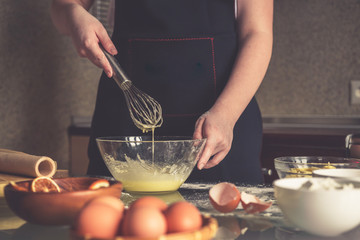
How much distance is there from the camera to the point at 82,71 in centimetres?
245

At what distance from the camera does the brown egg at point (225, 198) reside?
2.44ft

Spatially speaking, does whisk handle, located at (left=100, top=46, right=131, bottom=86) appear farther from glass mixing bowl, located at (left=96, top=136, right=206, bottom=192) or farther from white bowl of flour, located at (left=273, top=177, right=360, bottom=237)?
white bowl of flour, located at (left=273, top=177, right=360, bottom=237)

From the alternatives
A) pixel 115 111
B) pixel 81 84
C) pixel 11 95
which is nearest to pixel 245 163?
pixel 115 111

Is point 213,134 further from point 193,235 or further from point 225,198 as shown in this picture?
point 193,235

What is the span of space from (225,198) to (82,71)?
1.83 meters

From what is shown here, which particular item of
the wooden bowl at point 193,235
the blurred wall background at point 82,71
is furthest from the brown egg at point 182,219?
the blurred wall background at point 82,71

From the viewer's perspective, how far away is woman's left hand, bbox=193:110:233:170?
104 cm

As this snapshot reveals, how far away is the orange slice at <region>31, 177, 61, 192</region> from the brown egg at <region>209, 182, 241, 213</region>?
25 cm

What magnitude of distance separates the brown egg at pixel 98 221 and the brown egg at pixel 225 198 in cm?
28

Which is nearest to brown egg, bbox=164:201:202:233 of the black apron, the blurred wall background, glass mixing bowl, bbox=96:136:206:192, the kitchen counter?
the kitchen counter

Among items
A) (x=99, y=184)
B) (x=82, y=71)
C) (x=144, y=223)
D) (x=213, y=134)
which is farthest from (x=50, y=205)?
(x=82, y=71)

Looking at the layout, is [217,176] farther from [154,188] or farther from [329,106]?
[329,106]

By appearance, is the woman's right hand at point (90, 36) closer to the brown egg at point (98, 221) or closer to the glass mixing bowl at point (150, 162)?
the glass mixing bowl at point (150, 162)

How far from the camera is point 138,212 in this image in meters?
0.48
